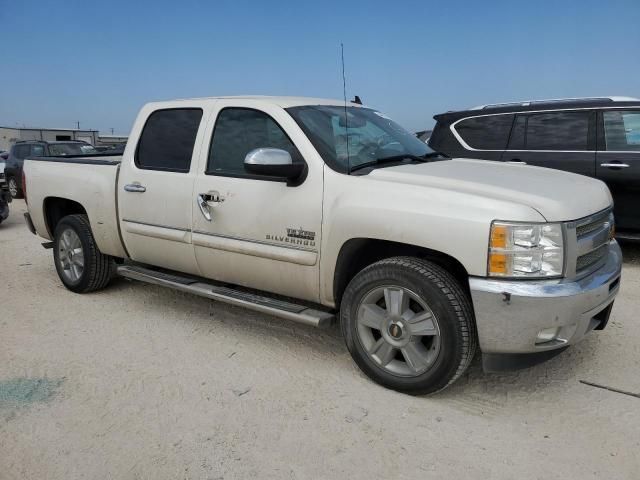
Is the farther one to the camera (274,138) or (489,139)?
(489,139)

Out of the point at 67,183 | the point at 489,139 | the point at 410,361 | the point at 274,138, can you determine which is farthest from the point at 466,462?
the point at 489,139

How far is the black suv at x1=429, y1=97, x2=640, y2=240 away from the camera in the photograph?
591cm

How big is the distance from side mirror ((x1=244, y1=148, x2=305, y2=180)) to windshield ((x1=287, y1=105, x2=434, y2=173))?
260mm

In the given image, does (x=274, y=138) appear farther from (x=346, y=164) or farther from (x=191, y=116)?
(x=191, y=116)

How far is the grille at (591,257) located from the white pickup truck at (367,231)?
17 mm

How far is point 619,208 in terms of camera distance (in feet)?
19.5

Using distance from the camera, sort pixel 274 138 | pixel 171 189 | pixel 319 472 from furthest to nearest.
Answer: pixel 171 189 < pixel 274 138 < pixel 319 472

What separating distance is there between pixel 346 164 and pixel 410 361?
1277mm

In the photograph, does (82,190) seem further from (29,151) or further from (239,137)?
(29,151)

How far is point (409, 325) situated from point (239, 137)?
183 cm

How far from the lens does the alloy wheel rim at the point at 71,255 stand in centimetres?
519

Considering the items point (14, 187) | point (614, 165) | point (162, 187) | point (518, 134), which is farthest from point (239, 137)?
point (14, 187)

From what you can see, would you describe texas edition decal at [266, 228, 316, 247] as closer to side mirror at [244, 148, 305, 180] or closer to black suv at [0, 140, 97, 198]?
side mirror at [244, 148, 305, 180]

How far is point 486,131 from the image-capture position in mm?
6641
